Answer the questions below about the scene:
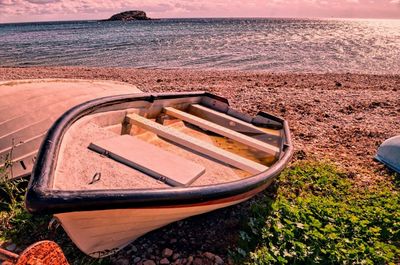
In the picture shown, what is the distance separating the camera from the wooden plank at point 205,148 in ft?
14.9

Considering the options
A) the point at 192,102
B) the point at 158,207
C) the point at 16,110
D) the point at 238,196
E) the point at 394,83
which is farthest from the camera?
the point at 394,83

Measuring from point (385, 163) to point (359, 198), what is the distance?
5.29ft

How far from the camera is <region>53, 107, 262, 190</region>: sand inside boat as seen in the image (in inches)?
129

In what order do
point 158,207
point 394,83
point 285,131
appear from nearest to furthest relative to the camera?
point 158,207, point 285,131, point 394,83

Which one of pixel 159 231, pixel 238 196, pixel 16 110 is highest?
pixel 16 110

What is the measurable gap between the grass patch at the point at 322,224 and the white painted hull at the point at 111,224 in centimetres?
80

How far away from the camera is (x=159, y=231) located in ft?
13.7

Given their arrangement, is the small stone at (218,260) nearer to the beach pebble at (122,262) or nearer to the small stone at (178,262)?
the small stone at (178,262)

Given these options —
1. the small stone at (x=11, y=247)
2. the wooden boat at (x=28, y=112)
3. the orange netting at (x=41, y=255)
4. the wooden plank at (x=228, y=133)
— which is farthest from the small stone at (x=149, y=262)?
the wooden plank at (x=228, y=133)

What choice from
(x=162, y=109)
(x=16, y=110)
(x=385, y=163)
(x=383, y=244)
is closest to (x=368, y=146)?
(x=385, y=163)

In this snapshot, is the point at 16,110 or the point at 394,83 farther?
the point at 394,83

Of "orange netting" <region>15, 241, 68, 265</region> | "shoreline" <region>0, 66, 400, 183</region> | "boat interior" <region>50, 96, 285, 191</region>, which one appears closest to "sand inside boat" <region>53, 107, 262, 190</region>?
"boat interior" <region>50, 96, 285, 191</region>

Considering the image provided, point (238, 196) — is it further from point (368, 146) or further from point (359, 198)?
point (368, 146)

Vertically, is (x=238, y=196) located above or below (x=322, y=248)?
above
